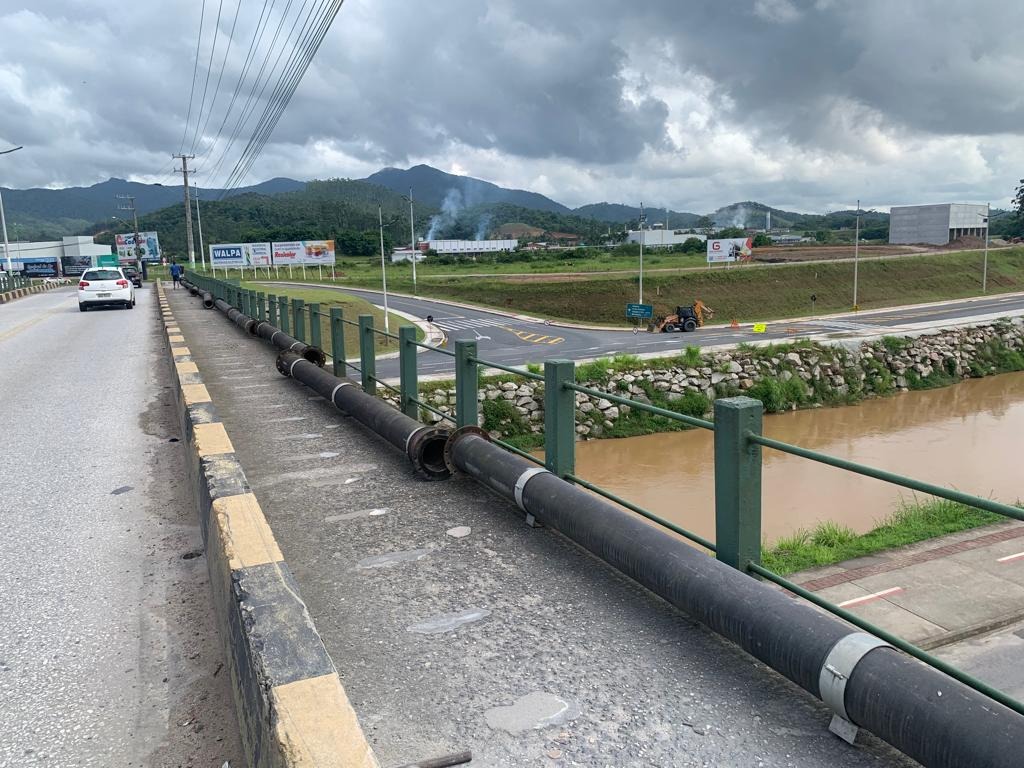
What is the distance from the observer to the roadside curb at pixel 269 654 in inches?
105

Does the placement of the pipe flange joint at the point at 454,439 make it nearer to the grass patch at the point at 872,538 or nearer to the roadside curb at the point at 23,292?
the grass patch at the point at 872,538

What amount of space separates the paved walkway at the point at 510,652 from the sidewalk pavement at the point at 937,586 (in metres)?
4.41

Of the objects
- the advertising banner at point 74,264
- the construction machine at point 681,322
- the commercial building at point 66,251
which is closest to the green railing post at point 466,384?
the construction machine at point 681,322

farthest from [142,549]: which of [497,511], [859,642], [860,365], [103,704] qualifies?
[860,365]

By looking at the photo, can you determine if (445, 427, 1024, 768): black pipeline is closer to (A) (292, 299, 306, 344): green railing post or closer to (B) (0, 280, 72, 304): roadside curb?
(A) (292, 299, 306, 344): green railing post

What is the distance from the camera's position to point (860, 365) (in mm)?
32312

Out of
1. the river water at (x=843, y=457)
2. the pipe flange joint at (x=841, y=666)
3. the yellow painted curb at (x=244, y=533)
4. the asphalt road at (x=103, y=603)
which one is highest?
the yellow painted curb at (x=244, y=533)

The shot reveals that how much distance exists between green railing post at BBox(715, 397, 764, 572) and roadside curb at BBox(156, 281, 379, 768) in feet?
6.93

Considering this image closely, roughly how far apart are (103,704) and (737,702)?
2.93 meters

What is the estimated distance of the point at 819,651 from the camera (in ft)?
10.6

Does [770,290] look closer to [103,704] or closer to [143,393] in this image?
[143,393]

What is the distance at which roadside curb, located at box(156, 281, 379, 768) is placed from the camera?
8.73 ft

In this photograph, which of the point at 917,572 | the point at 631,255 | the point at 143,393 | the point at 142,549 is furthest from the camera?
the point at 631,255

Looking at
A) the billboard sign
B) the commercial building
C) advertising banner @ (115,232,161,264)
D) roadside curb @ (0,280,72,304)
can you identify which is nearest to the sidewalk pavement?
roadside curb @ (0,280,72,304)
